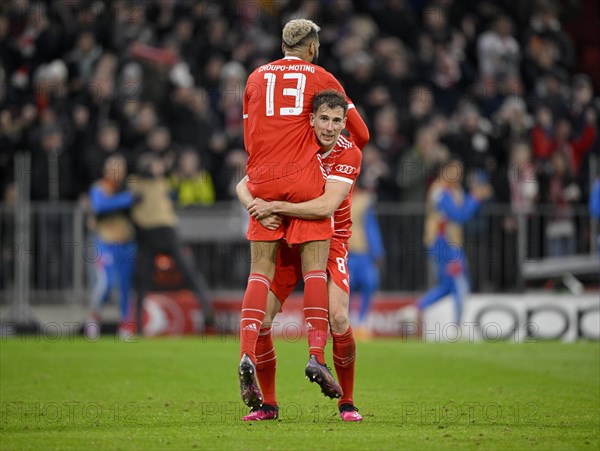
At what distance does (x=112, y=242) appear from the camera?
19000mm

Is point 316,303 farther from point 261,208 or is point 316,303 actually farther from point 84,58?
point 84,58

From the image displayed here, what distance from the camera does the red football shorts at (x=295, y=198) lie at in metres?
8.29

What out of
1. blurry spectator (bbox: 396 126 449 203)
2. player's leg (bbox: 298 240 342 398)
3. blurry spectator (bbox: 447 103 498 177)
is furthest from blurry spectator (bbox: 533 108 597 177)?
player's leg (bbox: 298 240 342 398)

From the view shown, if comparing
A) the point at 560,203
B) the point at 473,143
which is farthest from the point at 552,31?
the point at 560,203

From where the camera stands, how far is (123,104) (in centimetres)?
2006

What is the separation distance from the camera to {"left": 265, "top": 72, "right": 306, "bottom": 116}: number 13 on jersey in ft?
27.4

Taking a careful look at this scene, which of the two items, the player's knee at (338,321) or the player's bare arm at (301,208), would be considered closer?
the player's bare arm at (301,208)

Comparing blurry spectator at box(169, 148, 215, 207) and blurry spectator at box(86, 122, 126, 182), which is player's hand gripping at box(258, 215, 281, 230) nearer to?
blurry spectator at box(86, 122, 126, 182)

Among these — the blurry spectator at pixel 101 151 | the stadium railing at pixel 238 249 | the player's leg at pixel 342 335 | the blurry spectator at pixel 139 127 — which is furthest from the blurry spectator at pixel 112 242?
the player's leg at pixel 342 335

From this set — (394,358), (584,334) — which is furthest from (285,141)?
(584,334)

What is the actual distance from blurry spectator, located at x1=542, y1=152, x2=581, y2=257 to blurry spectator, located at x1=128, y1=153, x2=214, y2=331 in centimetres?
601

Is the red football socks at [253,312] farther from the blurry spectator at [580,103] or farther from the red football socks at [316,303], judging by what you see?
the blurry spectator at [580,103]

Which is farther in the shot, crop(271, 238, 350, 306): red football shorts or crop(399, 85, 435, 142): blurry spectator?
crop(399, 85, 435, 142): blurry spectator

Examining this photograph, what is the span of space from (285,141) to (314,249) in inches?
31.0
